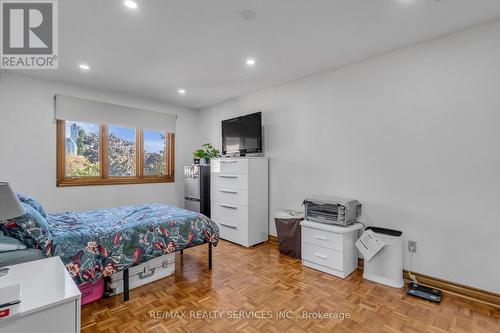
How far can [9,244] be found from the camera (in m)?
1.61

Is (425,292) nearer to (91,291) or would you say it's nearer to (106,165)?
(91,291)

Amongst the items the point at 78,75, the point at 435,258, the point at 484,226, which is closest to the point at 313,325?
the point at 435,258

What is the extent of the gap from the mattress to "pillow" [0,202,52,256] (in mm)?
47

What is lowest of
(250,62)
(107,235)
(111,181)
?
(107,235)

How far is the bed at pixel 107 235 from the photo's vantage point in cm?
177

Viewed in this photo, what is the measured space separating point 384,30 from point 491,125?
1.24 meters

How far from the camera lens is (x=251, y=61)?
293 cm

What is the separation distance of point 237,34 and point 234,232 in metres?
2.66

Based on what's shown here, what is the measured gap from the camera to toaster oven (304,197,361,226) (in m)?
2.74

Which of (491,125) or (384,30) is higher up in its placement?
(384,30)

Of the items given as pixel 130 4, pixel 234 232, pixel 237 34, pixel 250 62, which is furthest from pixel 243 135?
pixel 130 4

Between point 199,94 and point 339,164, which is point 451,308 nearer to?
point 339,164

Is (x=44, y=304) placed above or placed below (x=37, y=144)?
below

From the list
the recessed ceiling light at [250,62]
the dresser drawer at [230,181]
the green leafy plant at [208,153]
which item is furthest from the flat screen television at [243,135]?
the recessed ceiling light at [250,62]
